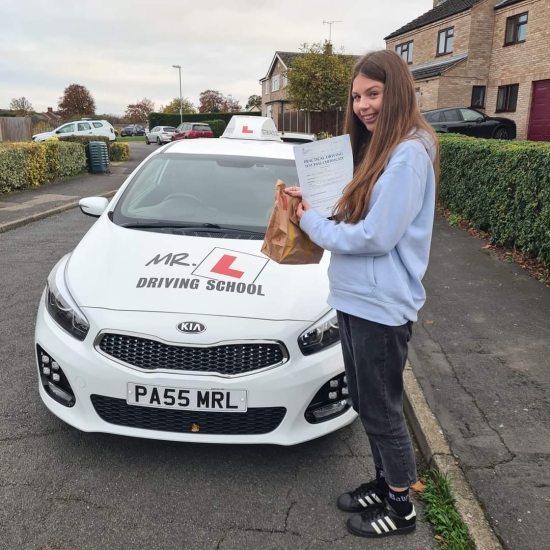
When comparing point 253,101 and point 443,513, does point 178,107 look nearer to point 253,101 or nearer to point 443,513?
point 253,101

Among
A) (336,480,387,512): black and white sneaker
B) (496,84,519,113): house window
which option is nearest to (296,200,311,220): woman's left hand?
(336,480,387,512): black and white sneaker

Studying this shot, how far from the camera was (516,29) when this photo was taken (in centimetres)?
2439

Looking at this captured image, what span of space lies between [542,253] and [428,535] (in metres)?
4.37

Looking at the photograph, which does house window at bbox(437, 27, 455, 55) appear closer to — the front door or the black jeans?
the front door

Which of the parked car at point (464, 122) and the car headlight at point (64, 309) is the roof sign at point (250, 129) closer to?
the car headlight at point (64, 309)

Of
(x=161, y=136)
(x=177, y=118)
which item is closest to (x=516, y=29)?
(x=161, y=136)

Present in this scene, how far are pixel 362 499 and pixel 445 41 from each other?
30490 millimetres

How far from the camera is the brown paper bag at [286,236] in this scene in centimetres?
222

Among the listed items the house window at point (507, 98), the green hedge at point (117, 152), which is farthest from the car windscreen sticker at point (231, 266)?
the house window at point (507, 98)

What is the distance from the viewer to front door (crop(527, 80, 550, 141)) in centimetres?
2223

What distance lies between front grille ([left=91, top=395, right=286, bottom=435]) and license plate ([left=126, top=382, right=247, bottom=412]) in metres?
0.04

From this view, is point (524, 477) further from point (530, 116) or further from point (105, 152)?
point (530, 116)

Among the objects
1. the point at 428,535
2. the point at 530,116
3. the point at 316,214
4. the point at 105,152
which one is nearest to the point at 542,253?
the point at 428,535

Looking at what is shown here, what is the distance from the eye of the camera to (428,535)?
2.51m
